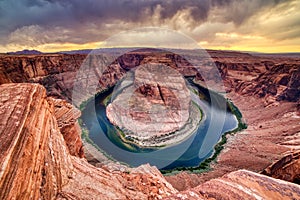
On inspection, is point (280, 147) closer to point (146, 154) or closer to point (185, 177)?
point (185, 177)

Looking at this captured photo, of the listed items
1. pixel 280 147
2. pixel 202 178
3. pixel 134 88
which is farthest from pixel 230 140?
pixel 134 88

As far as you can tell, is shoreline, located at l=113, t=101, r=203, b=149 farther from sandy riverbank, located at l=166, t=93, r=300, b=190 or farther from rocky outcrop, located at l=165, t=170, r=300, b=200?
rocky outcrop, located at l=165, t=170, r=300, b=200

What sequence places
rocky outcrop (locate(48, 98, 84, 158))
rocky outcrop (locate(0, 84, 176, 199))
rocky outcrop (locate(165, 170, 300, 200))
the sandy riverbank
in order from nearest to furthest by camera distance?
rocky outcrop (locate(165, 170, 300, 200)) < rocky outcrop (locate(0, 84, 176, 199)) < rocky outcrop (locate(48, 98, 84, 158)) < the sandy riverbank

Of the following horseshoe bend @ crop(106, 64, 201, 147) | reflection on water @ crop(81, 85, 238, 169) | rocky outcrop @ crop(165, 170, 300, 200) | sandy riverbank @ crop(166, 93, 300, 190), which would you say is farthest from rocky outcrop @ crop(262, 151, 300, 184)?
horseshoe bend @ crop(106, 64, 201, 147)

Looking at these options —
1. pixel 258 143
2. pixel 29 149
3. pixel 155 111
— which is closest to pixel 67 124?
pixel 29 149

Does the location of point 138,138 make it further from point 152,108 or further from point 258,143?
point 258,143

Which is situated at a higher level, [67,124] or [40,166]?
[40,166]
